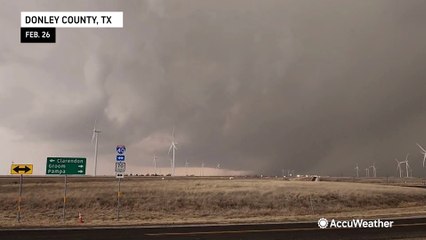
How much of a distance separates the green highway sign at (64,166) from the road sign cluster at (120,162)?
459 centimetres

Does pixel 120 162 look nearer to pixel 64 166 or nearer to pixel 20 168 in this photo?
pixel 64 166

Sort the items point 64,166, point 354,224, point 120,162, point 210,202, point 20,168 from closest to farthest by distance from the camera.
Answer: point 354,224
point 120,162
point 20,168
point 64,166
point 210,202

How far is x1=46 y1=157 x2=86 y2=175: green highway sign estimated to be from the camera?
1224 inches

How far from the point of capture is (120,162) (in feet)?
96.4

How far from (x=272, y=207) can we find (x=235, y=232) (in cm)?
2761

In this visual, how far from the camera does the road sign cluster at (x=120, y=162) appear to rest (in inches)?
1147

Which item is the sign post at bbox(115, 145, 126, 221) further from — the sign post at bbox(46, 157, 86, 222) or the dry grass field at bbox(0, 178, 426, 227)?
the dry grass field at bbox(0, 178, 426, 227)

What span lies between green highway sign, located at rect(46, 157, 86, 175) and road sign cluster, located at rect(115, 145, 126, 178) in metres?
4.59

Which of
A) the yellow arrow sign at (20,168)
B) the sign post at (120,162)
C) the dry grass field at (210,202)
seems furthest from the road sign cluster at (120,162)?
the dry grass field at (210,202)

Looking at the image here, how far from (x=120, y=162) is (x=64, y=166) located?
18.9 feet

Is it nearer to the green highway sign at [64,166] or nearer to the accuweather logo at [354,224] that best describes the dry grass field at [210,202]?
the green highway sign at [64,166]

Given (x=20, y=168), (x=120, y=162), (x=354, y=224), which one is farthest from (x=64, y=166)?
(x=354, y=224)

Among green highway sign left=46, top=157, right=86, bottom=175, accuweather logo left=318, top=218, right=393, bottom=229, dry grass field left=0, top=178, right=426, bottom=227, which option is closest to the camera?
accuweather logo left=318, top=218, right=393, bottom=229

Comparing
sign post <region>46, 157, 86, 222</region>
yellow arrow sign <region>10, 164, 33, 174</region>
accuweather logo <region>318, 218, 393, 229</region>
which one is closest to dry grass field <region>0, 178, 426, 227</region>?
sign post <region>46, 157, 86, 222</region>
